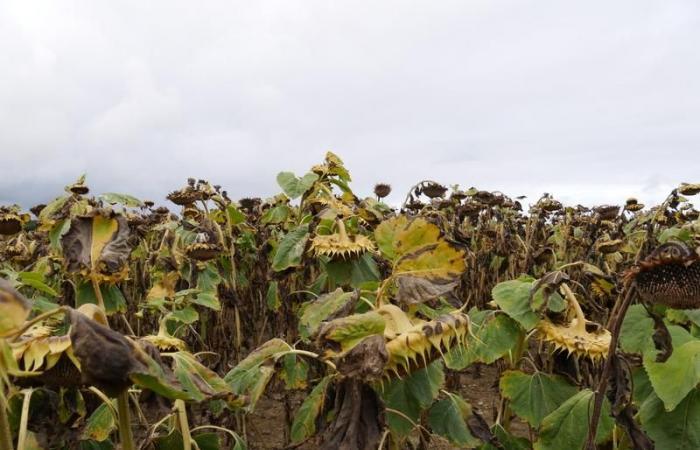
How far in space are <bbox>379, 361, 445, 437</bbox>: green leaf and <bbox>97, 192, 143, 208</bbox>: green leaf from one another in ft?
5.89

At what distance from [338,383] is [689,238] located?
191cm

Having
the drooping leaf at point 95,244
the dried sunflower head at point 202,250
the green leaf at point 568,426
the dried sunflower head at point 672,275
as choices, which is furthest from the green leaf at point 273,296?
the dried sunflower head at point 672,275

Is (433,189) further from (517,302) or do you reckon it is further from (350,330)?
(350,330)

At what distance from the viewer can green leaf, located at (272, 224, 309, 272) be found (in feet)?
7.05

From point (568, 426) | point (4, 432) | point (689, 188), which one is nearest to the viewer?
point (4, 432)

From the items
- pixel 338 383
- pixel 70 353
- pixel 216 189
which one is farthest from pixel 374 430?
pixel 216 189

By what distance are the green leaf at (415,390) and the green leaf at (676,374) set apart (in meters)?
0.43

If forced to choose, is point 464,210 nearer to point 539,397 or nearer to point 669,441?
point 539,397

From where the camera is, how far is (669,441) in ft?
4.10

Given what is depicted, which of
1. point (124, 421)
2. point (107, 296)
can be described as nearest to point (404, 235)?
point (124, 421)

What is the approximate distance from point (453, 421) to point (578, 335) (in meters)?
0.37

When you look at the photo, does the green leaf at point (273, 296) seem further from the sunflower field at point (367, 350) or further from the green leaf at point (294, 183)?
the green leaf at point (294, 183)

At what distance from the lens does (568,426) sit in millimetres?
1431

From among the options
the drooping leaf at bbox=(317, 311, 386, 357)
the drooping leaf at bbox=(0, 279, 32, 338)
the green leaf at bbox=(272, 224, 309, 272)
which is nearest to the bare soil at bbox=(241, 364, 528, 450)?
the green leaf at bbox=(272, 224, 309, 272)
